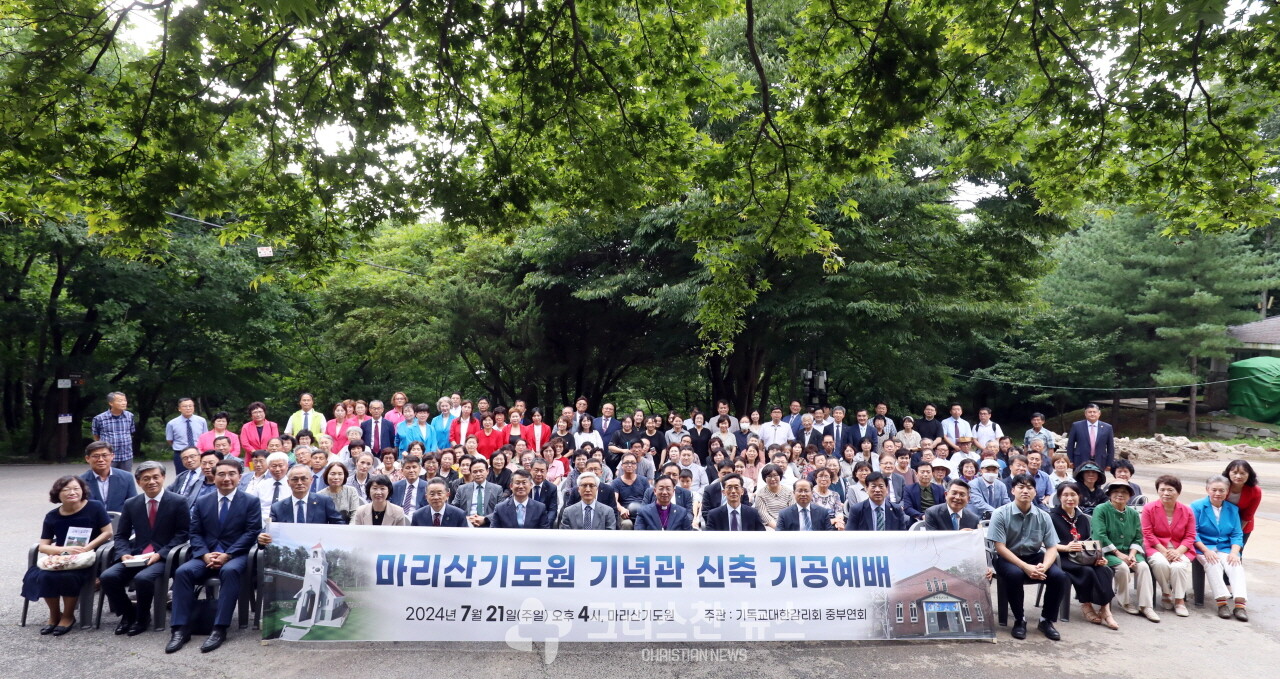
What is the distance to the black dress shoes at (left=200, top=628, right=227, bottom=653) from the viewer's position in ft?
18.2

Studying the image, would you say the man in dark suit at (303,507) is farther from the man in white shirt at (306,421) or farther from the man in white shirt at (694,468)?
the man in white shirt at (694,468)

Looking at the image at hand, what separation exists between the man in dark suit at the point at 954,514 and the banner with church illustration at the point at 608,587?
0.79 meters

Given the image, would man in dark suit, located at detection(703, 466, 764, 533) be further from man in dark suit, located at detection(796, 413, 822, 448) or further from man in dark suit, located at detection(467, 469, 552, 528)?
man in dark suit, located at detection(796, 413, 822, 448)

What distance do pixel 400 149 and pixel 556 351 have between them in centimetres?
1180

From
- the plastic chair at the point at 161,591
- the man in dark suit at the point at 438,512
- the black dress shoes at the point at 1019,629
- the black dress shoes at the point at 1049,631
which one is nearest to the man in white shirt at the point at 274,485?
the plastic chair at the point at 161,591

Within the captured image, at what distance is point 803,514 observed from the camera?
725cm

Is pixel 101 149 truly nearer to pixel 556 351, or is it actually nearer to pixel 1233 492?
pixel 1233 492

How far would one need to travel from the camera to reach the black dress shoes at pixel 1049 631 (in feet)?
20.2

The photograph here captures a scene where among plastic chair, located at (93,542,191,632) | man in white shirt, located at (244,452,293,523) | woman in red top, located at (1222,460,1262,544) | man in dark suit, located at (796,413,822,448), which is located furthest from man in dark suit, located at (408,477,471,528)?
woman in red top, located at (1222,460,1262,544)

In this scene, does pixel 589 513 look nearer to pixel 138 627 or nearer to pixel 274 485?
pixel 274 485

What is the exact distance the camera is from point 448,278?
62.2ft

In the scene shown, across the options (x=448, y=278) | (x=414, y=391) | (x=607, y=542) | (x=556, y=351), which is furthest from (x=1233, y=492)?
(x=414, y=391)

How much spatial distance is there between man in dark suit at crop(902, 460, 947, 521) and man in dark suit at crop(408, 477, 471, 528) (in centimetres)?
471

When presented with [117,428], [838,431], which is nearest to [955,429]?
[838,431]
